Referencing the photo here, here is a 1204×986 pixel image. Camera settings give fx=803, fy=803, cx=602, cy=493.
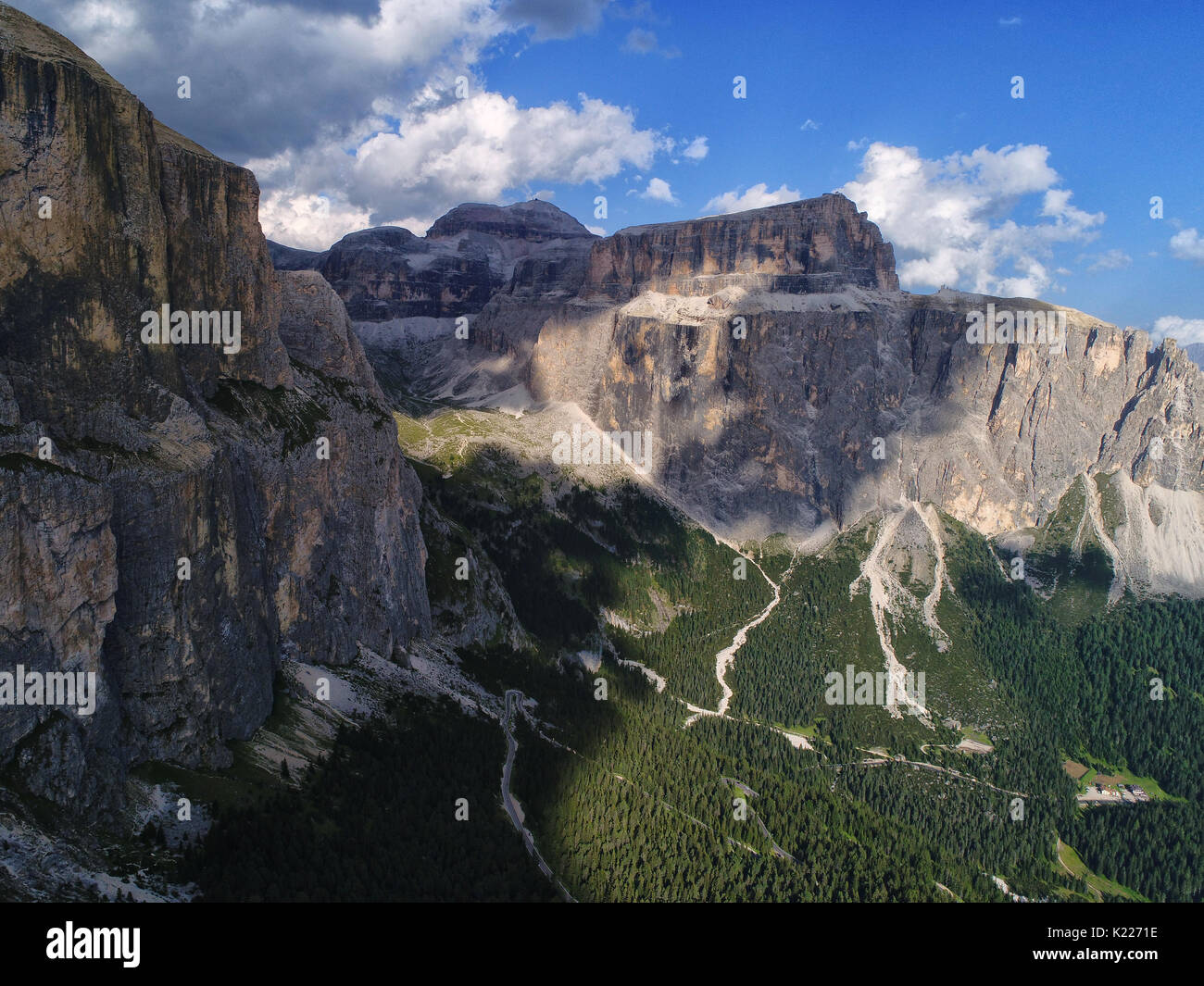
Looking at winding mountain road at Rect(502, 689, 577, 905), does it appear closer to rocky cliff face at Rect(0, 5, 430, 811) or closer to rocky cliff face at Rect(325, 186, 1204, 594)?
rocky cliff face at Rect(0, 5, 430, 811)

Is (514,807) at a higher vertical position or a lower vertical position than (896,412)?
lower

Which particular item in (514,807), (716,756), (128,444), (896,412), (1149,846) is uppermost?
(896,412)

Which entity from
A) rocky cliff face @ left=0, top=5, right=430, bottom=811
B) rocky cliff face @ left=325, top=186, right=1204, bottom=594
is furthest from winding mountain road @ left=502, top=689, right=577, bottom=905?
rocky cliff face @ left=325, top=186, right=1204, bottom=594

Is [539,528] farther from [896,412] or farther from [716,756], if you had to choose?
[896,412]

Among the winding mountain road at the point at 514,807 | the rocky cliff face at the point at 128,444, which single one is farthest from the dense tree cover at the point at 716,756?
the rocky cliff face at the point at 128,444

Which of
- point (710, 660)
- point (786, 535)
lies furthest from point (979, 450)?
point (710, 660)

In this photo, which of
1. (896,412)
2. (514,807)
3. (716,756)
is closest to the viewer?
(514,807)

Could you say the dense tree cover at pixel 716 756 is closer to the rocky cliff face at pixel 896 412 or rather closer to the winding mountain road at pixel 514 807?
the winding mountain road at pixel 514 807

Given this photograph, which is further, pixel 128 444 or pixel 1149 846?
pixel 1149 846

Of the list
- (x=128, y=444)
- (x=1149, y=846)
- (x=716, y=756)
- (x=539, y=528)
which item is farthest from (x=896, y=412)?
(x=128, y=444)
